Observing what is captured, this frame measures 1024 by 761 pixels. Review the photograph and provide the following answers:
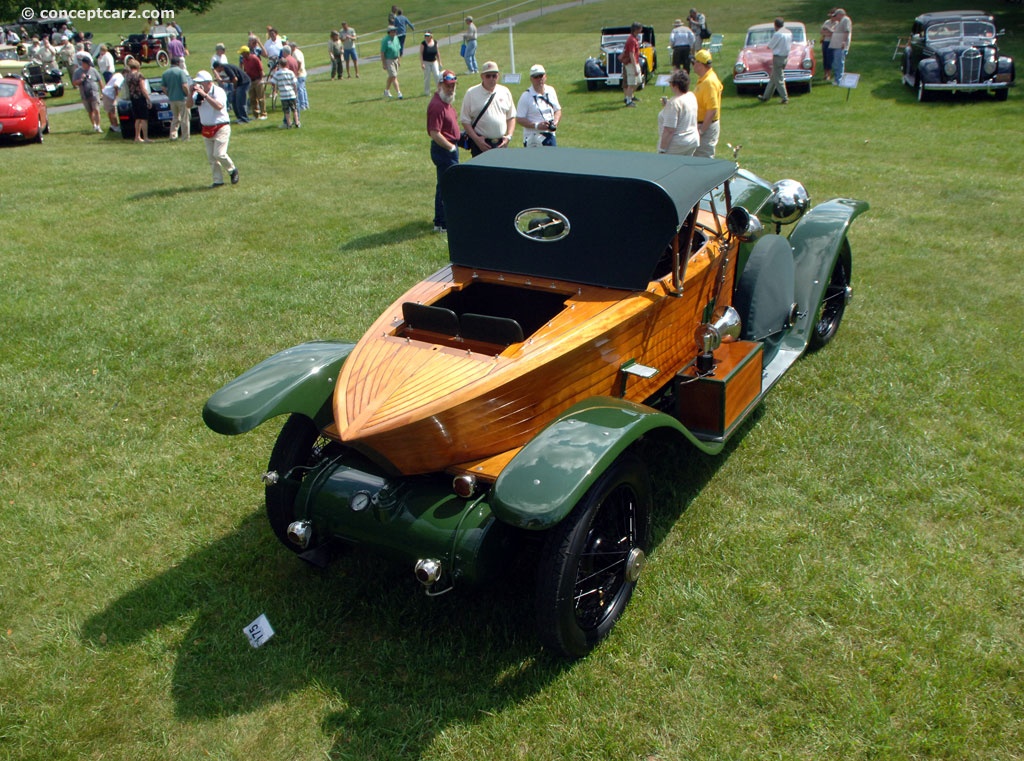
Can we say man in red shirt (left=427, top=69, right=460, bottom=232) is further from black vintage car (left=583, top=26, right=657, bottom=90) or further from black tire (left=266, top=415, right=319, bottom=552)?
black vintage car (left=583, top=26, right=657, bottom=90)

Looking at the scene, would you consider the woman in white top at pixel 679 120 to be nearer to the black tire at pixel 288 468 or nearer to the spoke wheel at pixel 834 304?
the spoke wheel at pixel 834 304

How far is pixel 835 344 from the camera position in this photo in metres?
6.77

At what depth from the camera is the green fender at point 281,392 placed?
12.8 feet

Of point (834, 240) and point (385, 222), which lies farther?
point (385, 222)

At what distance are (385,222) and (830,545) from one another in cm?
762

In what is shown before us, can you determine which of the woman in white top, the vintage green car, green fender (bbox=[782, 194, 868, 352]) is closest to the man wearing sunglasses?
the woman in white top

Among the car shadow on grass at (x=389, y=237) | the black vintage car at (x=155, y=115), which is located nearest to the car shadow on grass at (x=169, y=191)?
the car shadow on grass at (x=389, y=237)

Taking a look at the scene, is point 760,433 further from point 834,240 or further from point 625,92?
point 625,92

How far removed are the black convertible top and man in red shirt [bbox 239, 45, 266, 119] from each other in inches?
638

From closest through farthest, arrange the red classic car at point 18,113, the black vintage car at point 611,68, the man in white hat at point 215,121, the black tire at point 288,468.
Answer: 1. the black tire at point 288,468
2. the man in white hat at point 215,121
3. the red classic car at point 18,113
4. the black vintage car at point 611,68

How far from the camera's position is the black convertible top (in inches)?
173

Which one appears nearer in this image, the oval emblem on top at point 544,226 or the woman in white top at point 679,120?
the oval emblem on top at point 544,226

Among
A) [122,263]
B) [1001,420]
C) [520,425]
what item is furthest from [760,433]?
[122,263]

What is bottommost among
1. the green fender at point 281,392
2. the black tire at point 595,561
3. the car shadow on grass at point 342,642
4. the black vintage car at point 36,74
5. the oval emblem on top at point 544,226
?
the car shadow on grass at point 342,642
